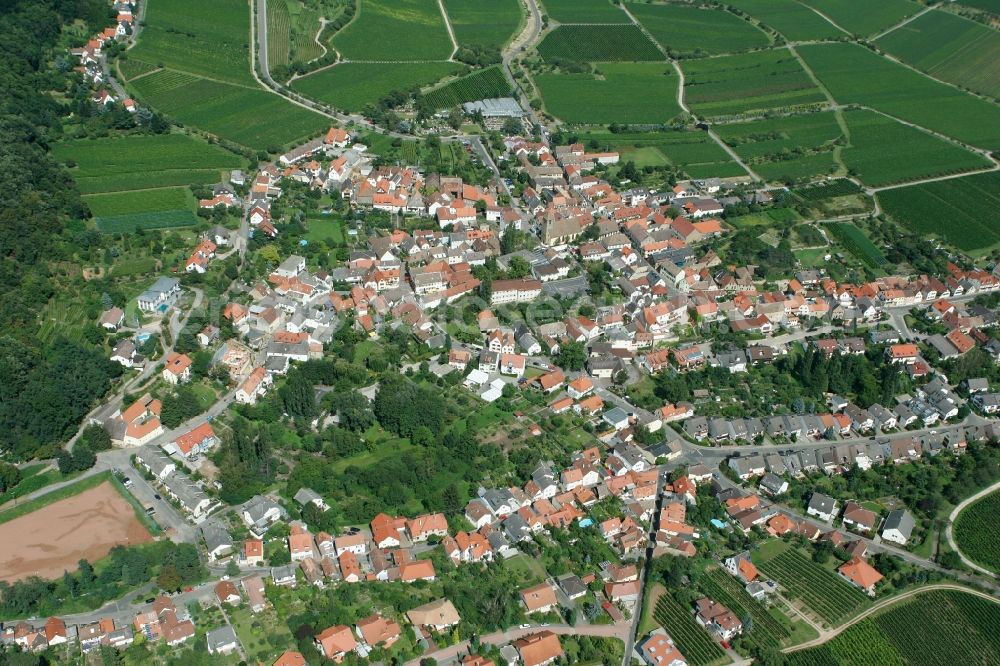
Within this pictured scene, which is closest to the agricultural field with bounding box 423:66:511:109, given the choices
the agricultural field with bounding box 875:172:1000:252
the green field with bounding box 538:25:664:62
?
the green field with bounding box 538:25:664:62

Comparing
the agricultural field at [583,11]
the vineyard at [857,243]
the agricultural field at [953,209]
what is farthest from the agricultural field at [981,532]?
the agricultural field at [583,11]

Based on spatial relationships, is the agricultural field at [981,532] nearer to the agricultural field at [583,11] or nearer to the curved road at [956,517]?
the curved road at [956,517]

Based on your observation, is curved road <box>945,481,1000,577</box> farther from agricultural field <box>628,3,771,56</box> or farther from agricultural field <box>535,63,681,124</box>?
agricultural field <box>628,3,771,56</box>

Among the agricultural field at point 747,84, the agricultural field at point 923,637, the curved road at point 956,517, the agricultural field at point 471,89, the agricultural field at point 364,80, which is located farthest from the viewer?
the agricultural field at point 747,84

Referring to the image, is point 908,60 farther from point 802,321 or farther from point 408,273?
point 408,273

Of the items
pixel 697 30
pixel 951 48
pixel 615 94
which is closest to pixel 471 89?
pixel 615 94

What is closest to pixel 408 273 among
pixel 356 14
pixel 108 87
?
pixel 108 87
